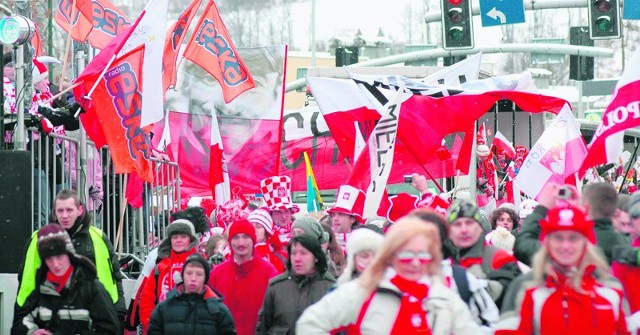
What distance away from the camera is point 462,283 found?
7.25 meters

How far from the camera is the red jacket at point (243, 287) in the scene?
1036cm

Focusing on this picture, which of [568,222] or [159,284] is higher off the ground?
[568,222]

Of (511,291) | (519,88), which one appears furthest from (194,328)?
(519,88)

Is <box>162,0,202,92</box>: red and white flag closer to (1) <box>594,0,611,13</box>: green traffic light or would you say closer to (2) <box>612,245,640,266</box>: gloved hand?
(1) <box>594,0,611,13</box>: green traffic light

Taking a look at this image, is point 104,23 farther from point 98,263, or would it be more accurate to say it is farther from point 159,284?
point 98,263

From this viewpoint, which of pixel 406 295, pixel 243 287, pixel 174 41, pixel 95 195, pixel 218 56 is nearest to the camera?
pixel 406 295

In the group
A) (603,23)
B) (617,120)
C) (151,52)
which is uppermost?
(603,23)

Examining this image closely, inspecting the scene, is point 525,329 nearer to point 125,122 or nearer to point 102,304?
point 102,304

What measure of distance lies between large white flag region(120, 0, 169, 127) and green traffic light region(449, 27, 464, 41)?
26.2 ft

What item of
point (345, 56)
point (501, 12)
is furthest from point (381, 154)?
point (345, 56)

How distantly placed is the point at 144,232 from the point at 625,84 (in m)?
6.30

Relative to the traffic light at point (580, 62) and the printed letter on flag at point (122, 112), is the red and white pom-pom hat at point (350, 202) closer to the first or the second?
the printed letter on flag at point (122, 112)

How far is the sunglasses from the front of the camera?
6.52 m

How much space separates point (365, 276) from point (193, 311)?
10.2ft
